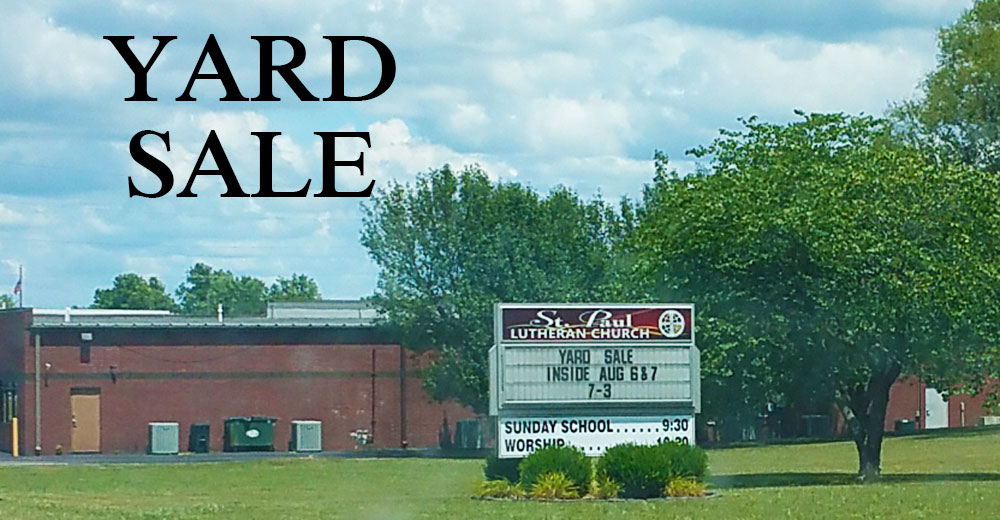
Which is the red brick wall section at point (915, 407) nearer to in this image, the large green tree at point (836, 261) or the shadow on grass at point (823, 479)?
the shadow on grass at point (823, 479)

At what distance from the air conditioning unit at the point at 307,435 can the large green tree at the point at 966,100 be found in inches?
851

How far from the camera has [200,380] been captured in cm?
5475

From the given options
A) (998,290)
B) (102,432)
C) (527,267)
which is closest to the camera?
(998,290)

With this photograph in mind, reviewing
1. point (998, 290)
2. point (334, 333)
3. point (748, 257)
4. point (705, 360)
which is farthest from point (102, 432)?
point (998, 290)

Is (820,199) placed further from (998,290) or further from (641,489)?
(641,489)

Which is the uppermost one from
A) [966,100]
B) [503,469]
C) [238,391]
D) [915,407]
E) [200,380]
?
[966,100]

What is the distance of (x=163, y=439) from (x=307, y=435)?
4756mm

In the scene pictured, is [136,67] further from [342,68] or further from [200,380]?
[200,380]

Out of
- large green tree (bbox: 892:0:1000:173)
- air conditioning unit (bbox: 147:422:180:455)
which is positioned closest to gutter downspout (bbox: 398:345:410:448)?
air conditioning unit (bbox: 147:422:180:455)

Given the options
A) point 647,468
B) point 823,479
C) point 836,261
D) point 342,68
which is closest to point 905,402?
point 823,479

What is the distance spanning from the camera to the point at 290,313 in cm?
6475

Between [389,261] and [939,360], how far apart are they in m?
23.0

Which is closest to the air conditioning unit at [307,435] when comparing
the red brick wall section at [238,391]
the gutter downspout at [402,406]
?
the red brick wall section at [238,391]

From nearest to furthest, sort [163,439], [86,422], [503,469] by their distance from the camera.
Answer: [503,469]
[163,439]
[86,422]
